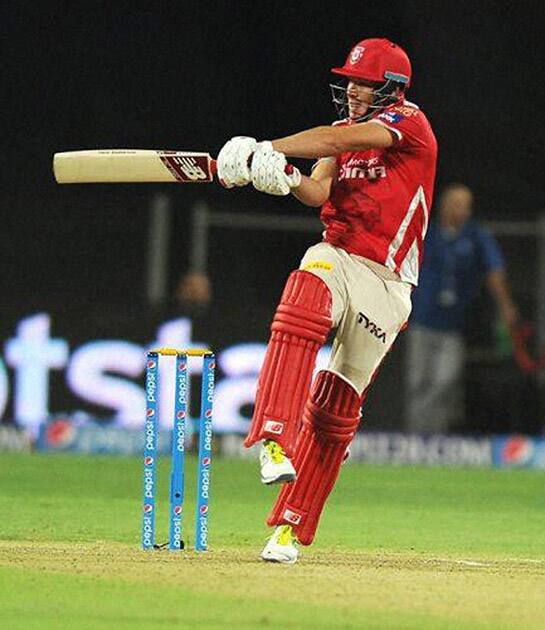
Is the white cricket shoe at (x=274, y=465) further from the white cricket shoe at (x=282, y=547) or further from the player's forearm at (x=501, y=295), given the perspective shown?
the player's forearm at (x=501, y=295)

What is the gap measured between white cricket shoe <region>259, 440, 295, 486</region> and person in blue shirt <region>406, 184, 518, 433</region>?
237 inches

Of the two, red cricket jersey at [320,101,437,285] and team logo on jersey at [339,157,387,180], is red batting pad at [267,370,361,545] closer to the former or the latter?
red cricket jersey at [320,101,437,285]

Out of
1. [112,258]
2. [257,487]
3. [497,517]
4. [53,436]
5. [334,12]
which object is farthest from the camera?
[334,12]

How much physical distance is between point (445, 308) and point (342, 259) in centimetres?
579

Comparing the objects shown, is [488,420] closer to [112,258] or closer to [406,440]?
[406,440]

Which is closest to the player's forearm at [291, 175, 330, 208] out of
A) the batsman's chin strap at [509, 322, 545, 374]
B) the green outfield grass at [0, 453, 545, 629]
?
the green outfield grass at [0, 453, 545, 629]

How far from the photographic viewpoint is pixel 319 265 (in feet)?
18.8

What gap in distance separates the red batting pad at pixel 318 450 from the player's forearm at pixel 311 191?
585 millimetres

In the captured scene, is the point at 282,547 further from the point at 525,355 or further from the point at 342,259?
the point at 525,355

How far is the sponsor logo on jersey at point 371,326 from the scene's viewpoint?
5.82 metres

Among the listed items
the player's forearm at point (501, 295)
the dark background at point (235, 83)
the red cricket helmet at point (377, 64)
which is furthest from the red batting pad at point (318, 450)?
the dark background at point (235, 83)

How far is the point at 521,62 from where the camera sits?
1379 cm

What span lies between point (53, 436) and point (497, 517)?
4.32 meters

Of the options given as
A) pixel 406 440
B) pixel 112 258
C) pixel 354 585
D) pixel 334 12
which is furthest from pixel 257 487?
pixel 334 12
